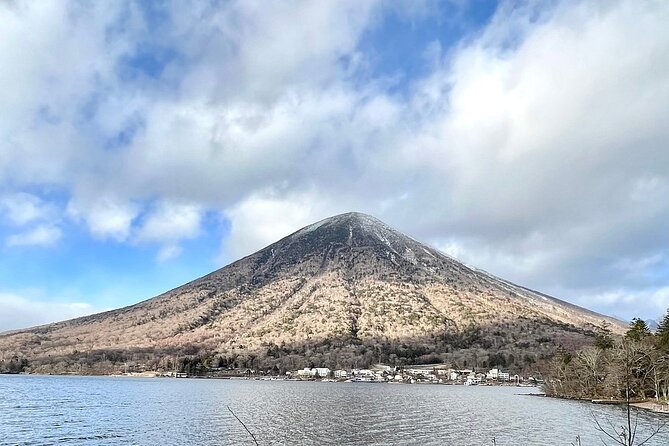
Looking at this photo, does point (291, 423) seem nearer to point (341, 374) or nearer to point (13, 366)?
point (341, 374)

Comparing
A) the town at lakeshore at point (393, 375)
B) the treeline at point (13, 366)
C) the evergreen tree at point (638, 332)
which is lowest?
the town at lakeshore at point (393, 375)

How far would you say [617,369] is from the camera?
222ft

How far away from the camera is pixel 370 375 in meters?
173

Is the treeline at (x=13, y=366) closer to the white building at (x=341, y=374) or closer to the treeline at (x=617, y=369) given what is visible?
the white building at (x=341, y=374)

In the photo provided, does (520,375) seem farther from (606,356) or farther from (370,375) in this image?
(606,356)

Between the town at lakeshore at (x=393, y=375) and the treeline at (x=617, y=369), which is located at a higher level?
the treeline at (x=617, y=369)

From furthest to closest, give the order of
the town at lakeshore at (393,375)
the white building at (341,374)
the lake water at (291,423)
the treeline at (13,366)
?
the treeline at (13,366) → the white building at (341,374) → the town at lakeshore at (393,375) → the lake water at (291,423)

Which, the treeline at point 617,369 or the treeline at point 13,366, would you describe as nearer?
the treeline at point 617,369

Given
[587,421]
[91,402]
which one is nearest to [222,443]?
[587,421]

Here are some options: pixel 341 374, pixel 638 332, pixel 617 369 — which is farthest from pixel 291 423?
pixel 341 374

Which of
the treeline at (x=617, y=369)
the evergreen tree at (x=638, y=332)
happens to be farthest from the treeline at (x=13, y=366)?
the evergreen tree at (x=638, y=332)

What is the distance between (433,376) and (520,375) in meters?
27.4

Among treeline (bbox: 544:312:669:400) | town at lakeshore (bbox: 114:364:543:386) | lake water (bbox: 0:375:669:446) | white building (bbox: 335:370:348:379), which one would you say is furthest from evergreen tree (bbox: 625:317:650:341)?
white building (bbox: 335:370:348:379)

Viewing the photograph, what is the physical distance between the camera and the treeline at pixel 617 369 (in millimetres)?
64375
